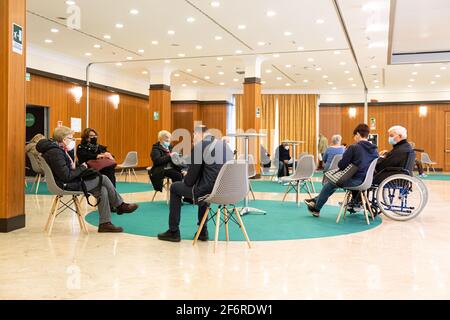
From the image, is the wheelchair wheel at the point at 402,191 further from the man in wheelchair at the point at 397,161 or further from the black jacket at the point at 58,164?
the black jacket at the point at 58,164

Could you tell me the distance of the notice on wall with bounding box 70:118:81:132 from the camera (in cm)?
1396

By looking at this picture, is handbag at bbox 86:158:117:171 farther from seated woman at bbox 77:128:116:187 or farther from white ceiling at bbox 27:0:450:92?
white ceiling at bbox 27:0:450:92

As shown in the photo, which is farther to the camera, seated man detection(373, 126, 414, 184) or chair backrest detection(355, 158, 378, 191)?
seated man detection(373, 126, 414, 184)

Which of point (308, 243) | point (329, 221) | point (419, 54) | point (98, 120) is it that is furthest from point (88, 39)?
point (419, 54)

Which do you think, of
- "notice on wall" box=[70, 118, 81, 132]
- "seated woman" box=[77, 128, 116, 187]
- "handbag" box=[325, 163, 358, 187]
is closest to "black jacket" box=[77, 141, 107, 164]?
"seated woman" box=[77, 128, 116, 187]

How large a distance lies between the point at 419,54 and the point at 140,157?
35.7ft

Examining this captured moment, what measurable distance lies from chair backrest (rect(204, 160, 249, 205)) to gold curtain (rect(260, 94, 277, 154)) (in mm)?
15865

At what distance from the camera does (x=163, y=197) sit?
8.20m

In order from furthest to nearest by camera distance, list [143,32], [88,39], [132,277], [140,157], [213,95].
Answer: [213,95]
[140,157]
[88,39]
[143,32]
[132,277]

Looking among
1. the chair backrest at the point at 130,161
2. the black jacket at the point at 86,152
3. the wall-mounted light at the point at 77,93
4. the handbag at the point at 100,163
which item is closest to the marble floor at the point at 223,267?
the handbag at the point at 100,163

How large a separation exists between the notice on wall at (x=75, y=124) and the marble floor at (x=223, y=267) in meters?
9.49

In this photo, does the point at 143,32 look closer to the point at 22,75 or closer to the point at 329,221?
the point at 22,75

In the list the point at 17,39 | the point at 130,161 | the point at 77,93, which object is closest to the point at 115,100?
the point at 77,93

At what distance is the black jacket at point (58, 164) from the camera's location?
4.64 m
